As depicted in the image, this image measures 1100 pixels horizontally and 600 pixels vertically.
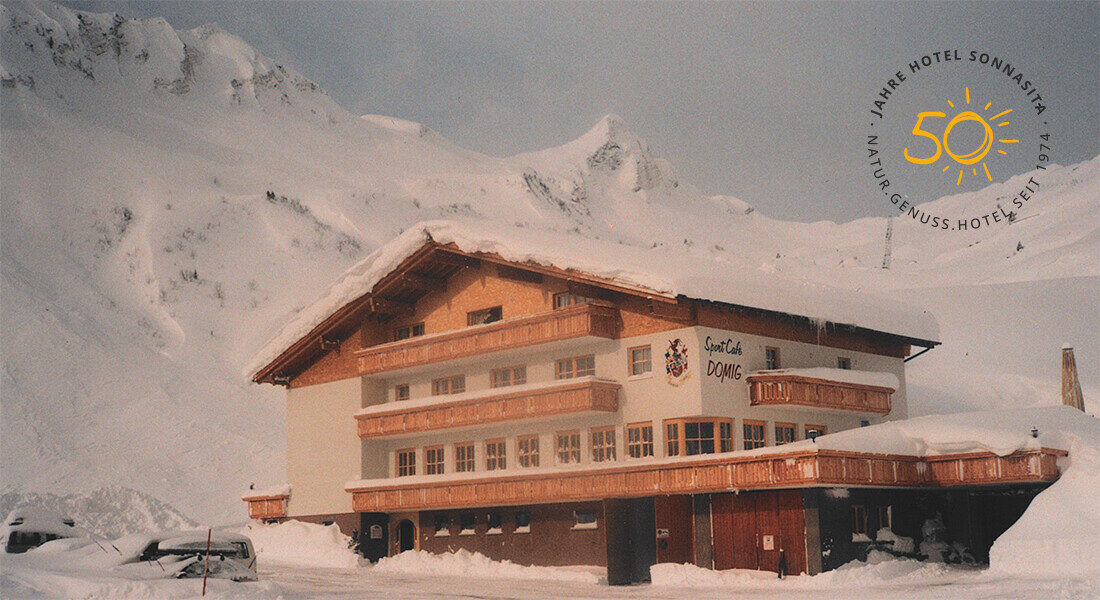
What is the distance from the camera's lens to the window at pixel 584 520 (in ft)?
127

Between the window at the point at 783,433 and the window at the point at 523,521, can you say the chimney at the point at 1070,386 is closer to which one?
the window at the point at 783,433

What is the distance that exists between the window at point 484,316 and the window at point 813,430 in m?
12.1

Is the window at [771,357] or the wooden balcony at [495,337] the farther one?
the window at [771,357]

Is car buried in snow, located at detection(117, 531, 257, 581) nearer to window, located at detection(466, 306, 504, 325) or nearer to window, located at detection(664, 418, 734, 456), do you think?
window, located at detection(664, 418, 734, 456)

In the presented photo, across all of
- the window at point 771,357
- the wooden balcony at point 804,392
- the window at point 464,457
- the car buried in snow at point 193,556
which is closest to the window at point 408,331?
the window at point 464,457

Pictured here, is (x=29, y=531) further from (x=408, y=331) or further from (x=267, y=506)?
(x=408, y=331)

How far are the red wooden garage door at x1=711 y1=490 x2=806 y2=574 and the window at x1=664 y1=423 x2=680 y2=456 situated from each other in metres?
2.21

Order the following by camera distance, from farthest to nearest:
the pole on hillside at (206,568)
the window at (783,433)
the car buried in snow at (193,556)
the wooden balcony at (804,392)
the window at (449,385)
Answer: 1. the window at (449,385)
2. the window at (783,433)
3. the wooden balcony at (804,392)
4. the car buried in snow at (193,556)
5. the pole on hillside at (206,568)

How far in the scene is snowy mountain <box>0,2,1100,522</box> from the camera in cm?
6506

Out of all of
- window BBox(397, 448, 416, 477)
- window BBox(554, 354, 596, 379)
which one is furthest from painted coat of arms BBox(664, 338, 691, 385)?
window BBox(397, 448, 416, 477)

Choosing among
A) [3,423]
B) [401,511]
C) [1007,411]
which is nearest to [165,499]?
[3,423]

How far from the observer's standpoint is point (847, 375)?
129 ft

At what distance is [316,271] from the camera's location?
92.0m

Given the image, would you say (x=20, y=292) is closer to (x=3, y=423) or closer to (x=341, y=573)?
(x=3, y=423)
